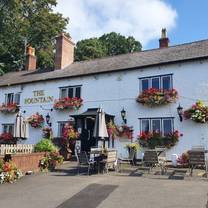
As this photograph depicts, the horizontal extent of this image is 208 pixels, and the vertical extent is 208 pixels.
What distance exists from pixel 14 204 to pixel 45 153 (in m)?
7.12

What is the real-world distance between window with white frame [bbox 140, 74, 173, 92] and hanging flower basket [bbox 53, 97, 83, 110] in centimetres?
466

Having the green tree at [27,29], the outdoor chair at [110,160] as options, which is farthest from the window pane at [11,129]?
the green tree at [27,29]

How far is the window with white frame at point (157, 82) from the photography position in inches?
714

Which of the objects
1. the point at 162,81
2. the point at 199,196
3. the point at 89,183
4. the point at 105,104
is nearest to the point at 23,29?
the point at 105,104

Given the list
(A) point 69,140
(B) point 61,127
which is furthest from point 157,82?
(B) point 61,127

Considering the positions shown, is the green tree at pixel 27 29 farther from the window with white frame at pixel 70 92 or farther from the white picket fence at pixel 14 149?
the white picket fence at pixel 14 149

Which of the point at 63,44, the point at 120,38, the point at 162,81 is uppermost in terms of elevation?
the point at 120,38

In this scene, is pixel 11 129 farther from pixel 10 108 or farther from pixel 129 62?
pixel 129 62

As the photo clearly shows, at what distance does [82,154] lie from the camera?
1405 centimetres

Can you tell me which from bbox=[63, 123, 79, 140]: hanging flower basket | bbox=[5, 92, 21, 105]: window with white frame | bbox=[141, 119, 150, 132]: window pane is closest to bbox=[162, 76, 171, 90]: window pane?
bbox=[141, 119, 150, 132]: window pane

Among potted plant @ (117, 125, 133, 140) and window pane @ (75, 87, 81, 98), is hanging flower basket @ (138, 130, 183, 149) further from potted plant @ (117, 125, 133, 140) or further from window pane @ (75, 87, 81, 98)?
window pane @ (75, 87, 81, 98)

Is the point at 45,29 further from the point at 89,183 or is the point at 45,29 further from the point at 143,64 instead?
the point at 89,183

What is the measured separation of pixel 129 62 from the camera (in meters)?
20.7

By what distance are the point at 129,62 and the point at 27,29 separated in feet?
79.2
